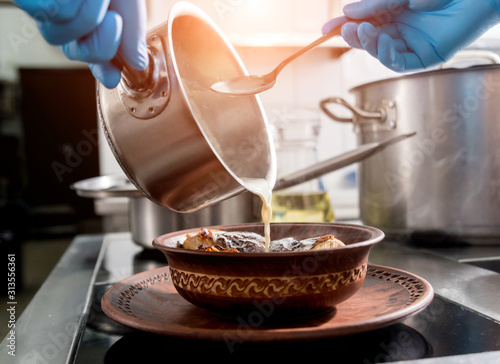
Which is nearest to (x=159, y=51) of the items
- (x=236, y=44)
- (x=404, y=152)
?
(x=404, y=152)

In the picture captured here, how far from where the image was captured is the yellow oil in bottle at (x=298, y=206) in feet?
3.47

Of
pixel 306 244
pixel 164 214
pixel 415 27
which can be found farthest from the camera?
pixel 164 214

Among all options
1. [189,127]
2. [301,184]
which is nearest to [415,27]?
[301,184]

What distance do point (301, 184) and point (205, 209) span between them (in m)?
0.25

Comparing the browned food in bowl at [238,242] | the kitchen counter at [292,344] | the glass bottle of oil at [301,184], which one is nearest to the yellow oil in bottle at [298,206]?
the glass bottle of oil at [301,184]

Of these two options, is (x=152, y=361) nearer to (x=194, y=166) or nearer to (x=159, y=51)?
(x=194, y=166)

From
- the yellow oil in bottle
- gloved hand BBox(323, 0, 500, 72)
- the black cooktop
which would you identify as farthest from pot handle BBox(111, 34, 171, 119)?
the yellow oil in bottle

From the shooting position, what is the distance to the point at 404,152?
99 cm

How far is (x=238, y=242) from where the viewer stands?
60 centimetres

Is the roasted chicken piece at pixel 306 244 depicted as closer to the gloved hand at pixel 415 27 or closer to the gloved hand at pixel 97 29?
the gloved hand at pixel 97 29

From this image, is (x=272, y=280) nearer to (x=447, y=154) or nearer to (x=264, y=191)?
(x=264, y=191)

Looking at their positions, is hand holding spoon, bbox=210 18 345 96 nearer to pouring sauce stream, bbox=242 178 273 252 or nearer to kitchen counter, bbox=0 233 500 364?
pouring sauce stream, bbox=242 178 273 252

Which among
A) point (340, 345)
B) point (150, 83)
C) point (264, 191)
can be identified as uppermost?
point (150, 83)

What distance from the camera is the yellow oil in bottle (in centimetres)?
106
